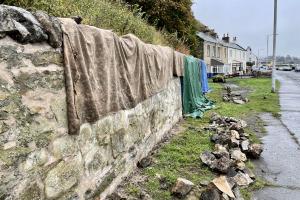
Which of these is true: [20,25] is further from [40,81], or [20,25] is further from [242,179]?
[242,179]

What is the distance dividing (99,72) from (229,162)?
3318 mm

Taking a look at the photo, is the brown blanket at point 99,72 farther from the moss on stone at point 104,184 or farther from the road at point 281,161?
the road at point 281,161

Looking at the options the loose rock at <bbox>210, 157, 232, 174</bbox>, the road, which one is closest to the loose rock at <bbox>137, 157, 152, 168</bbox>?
the loose rock at <bbox>210, 157, 232, 174</bbox>

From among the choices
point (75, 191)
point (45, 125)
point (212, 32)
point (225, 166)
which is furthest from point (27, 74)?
point (212, 32)

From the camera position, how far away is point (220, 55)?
196 feet

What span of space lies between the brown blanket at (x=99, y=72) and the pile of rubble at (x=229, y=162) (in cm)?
180

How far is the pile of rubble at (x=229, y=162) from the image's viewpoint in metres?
5.42

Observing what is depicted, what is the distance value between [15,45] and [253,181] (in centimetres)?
488

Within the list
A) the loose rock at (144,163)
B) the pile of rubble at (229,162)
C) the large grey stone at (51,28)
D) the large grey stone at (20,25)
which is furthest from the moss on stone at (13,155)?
the loose rock at (144,163)

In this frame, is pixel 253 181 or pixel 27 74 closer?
pixel 27 74

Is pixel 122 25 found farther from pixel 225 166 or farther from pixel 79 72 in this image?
pixel 79 72

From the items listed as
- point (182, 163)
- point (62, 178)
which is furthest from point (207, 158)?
point (62, 178)

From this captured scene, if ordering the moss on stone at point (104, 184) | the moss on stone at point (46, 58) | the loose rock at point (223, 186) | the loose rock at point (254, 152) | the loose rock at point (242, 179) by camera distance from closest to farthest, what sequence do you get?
the moss on stone at point (46, 58), the moss on stone at point (104, 184), the loose rock at point (223, 186), the loose rock at point (242, 179), the loose rock at point (254, 152)

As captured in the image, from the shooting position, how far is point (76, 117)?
13.0 feet
